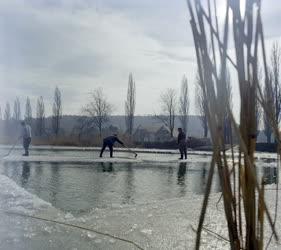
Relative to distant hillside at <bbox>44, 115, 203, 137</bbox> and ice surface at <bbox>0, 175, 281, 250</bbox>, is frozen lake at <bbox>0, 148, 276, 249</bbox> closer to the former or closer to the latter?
ice surface at <bbox>0, 175, 281, 250</bbox>

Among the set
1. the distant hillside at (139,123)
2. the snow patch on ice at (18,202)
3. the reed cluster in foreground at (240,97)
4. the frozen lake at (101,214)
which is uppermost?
the distant hillside at (139,123)

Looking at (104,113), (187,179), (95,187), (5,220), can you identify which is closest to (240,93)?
(5,220)

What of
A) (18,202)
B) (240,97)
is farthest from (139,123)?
(240,97)

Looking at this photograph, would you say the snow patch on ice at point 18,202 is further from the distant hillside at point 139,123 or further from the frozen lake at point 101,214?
the distant hillside at point 139,123

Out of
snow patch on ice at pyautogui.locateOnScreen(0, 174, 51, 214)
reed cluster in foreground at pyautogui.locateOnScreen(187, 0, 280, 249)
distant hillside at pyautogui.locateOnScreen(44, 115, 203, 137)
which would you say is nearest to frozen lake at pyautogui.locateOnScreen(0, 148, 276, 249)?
snow patch on ice at pyautogui.locateOnScreen(0, 174, 51, 214)

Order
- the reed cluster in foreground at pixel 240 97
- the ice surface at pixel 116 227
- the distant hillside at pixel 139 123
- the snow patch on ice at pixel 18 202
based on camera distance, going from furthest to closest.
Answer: the distant hillside at pixel 139 123, the snow patch on ice at pixel 18 202, the ice surface at pixel 116 227, the reed cluster in foreground at pixel 240 97

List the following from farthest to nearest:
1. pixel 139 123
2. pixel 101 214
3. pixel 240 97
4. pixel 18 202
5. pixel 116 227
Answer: pixel 139 123, pixel 18 202, pixel 101 214, pixel 116 227, pixel 240 97

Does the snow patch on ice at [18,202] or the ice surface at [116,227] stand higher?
the snow patch on ice at [18,202]

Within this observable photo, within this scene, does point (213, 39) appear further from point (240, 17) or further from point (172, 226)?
point (172, 226)

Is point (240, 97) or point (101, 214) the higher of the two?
point (240, 97)

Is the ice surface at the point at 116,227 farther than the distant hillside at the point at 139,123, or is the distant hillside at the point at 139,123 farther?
the distant hillside at the point at 139,123

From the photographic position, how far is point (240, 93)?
181 cm

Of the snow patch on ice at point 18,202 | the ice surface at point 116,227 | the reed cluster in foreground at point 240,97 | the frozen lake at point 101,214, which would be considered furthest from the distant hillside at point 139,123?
the reed cluster in foreground at point 240,97

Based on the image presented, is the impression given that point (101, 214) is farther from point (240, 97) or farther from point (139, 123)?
point (139, 123)
